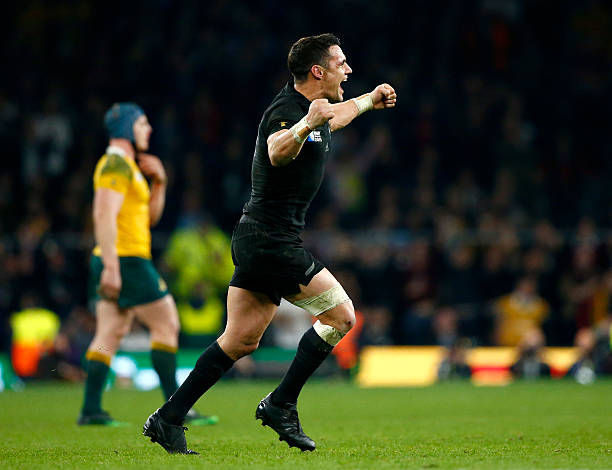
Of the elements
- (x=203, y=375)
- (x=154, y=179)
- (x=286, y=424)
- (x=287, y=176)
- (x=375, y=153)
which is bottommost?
(x=286, y=424)

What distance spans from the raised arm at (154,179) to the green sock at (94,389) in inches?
49.1

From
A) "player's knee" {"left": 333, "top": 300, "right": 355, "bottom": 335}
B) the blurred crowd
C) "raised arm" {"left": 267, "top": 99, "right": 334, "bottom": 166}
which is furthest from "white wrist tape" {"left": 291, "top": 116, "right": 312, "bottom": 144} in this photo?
the blurred crowd

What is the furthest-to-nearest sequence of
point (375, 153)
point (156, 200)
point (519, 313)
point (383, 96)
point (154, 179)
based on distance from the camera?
point (375, 153) < point (519, 313) < point (156, 200) < point (154, 179) < point (383, 96)

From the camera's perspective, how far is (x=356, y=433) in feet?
24.7

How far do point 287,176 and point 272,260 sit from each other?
0.47m

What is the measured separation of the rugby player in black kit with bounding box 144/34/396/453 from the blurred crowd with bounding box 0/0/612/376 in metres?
9.09

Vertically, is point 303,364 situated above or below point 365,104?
below

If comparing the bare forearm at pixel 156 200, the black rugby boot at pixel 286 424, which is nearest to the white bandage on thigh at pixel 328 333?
the black rugby boot at pixel 286 424

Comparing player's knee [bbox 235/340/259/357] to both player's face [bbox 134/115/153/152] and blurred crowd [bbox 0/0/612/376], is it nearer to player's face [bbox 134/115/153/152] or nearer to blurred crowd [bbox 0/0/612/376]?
player's face [bbox 134/115/153/152]

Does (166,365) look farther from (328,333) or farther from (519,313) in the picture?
(519,313)

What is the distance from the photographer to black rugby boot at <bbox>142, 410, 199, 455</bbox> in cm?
608

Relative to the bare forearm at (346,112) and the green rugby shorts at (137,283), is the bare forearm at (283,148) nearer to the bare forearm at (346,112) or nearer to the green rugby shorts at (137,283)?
the bare forearm at (346,112)

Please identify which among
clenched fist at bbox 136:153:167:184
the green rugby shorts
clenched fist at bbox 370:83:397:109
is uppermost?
clenched fist at bbox 370:83:397:109

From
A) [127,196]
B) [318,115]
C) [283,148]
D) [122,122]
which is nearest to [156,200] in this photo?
[127,196]
